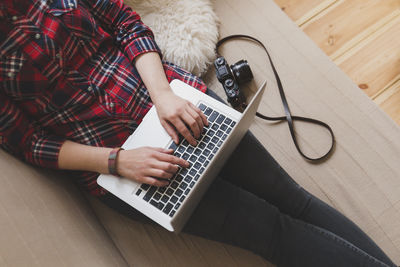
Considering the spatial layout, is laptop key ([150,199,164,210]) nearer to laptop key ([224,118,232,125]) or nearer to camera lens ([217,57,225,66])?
laptop key ([224,118,232,125])

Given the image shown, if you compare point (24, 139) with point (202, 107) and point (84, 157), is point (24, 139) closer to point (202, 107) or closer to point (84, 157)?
point (84, 157)

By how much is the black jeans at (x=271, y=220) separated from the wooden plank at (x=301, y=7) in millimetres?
629

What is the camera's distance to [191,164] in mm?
746

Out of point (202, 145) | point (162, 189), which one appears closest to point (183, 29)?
point (202, 145)

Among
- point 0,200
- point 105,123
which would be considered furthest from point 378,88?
point 0,200

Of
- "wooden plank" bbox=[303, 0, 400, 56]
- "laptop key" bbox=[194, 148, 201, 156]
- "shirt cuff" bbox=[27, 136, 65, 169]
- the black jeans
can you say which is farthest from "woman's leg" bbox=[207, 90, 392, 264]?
"wooden plank" bbox=[303, 0, 400, 56]

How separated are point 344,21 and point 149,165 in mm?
917

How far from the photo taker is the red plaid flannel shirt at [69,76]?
694 mm

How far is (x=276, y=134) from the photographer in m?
1.00

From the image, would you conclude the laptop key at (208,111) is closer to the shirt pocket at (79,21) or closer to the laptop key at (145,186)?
the laptop key at (145,186)

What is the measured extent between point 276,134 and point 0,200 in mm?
746

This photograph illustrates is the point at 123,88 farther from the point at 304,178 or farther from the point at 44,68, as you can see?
the point at 304,178

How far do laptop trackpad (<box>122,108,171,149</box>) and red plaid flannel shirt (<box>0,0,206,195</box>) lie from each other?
4cm

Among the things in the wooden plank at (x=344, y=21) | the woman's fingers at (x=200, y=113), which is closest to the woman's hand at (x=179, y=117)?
the woman's fingers at (x=200, y=113)
